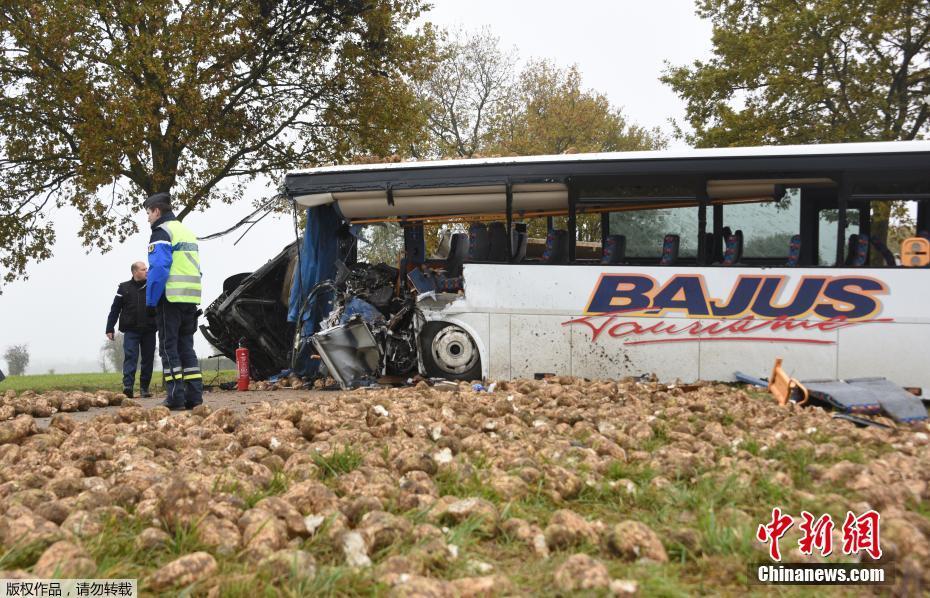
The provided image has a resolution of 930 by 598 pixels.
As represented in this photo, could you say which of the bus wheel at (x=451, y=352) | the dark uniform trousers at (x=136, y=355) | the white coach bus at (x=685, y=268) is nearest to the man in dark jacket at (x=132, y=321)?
the dark uniform trousers at (x=136, y=355)

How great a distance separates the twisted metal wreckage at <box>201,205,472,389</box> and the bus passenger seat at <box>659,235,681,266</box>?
99.7 inches

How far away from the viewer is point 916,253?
31.0ft

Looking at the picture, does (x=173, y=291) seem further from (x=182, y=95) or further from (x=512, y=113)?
(x=512, y=113)

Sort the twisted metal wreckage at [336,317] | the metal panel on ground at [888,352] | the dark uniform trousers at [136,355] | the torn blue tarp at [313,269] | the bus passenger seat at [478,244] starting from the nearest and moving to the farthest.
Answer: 1. the metal panel on ground at [888,352]
2. the twisted metal wreckage at [336,317]
3. the bus passenger seat at [478,244]
4. the torn blue tarp at [313,269]
5. the dark uniform trousers at [136,355]

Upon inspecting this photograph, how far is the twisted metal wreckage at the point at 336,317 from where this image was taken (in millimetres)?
10383

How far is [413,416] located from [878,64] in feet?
65.7

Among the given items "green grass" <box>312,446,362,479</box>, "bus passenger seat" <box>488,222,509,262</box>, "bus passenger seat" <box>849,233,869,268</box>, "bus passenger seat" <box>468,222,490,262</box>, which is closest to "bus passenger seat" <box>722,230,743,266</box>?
"bus passenger seat" <box>849,233,869,268</box>

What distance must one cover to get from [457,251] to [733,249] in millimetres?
3638

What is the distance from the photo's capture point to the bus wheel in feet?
33.7

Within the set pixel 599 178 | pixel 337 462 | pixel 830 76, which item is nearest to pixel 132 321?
pixel 599 178

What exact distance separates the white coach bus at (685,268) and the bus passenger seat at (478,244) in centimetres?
2

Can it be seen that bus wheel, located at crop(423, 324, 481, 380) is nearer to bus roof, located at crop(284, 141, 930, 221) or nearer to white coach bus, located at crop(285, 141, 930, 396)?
white coach bus, located at crop(285, 141, 930, 396)

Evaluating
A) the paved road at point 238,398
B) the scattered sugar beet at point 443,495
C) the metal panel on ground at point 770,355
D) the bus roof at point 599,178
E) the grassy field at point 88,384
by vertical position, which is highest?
the bus roof at point 599,178

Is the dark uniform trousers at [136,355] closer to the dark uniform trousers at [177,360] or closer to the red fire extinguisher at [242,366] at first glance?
the red fire extinguisher at [242,366]
